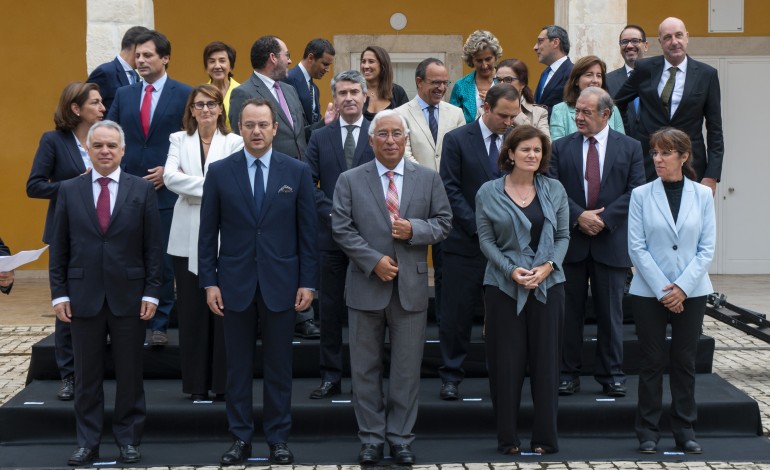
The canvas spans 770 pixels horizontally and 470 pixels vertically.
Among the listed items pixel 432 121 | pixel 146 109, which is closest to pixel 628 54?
pixel 432 121

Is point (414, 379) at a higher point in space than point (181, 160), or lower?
lower

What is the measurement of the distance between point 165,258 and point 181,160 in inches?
40.2

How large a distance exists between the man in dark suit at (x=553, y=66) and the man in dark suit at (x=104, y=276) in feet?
12.1

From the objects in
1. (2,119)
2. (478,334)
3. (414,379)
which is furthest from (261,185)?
(2,119)

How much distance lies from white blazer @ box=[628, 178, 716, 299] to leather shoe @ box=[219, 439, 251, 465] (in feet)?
8.26

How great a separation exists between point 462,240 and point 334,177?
954 millimetres

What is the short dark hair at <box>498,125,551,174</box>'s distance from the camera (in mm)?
7387

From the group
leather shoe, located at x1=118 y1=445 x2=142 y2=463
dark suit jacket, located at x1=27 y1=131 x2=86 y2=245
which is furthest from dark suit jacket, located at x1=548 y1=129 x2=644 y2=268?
dark suit jacket, located at x1=27 y1=131 x2=86 y2=245

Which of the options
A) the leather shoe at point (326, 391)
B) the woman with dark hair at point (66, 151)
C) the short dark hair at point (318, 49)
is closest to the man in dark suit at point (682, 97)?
the short dark hair at point (318, 49)

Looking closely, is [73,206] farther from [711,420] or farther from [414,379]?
[711,420]

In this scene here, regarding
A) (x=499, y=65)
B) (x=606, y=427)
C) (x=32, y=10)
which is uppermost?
(x=32, y=10)

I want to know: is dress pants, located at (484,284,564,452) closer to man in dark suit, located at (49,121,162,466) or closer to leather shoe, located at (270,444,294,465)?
leather shoe, located at (270,444,294,465)

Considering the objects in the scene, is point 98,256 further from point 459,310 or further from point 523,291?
point 523,291

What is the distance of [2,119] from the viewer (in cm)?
1540
